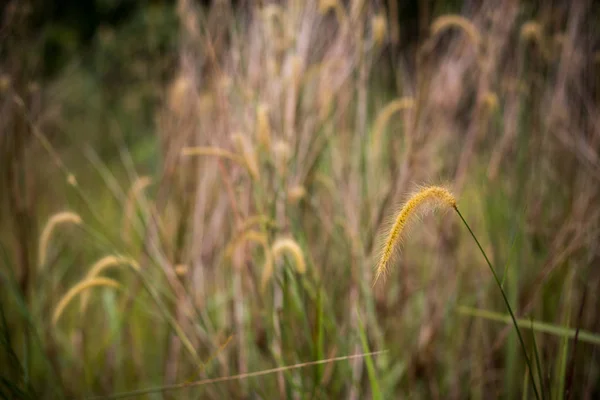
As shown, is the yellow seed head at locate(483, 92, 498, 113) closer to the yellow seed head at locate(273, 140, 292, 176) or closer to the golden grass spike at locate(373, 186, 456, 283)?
the yellow seed head at locate(273, 140, 292, 176)

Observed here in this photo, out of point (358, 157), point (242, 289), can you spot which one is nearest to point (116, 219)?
point (242, 289)

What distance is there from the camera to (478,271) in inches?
58.2

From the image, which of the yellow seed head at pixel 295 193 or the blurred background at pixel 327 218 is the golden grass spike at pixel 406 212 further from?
the yellow seed head at pixel 295 193

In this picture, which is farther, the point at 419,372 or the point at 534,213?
the point at 534,213

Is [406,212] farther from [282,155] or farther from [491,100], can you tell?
[491,100]

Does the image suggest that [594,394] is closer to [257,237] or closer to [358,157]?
[358,157]

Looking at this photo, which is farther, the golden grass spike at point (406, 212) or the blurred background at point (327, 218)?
the blurred background at point (327, 218)

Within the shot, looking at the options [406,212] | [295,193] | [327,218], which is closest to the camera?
[406,212]

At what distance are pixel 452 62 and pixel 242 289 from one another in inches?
40.7

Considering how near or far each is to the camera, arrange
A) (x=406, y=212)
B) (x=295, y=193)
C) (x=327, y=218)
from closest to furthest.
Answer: (x=406, y=212)
(x=295, y=193)
(x=327, y=218)

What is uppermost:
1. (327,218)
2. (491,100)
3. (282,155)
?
(491,100)

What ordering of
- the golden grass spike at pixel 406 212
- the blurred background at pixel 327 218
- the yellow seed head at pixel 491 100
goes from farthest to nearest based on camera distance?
the yellow seed head at pixel 491 100
the blurred background at pixel 327 218
the golden grass spike at pixel 406 212

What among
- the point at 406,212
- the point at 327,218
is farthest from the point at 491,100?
the point at 406,212

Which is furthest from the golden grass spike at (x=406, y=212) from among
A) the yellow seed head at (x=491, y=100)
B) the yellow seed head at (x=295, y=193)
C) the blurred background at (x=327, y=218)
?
the yellow seed head at (x=491, y=100)
